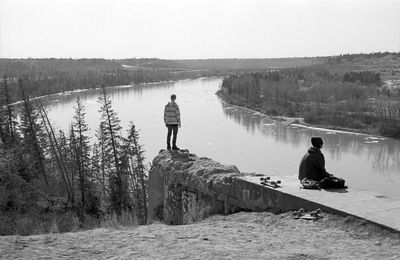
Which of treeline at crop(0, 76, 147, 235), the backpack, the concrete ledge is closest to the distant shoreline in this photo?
treeline at crop(0, 76, 147, 235)

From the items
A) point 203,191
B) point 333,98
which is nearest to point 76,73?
point 333,98

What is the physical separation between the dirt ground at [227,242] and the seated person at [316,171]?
1181mm

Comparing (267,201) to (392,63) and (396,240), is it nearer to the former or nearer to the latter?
(396,240)

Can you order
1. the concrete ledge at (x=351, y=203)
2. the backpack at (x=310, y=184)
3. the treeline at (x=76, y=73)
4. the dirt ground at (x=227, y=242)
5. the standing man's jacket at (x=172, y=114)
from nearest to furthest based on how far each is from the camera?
the dirt ground at (x=227, y=242), the concrete ledge at (x=351, y=203), the backpack at (x=310, y=184), the standing man's jacket at (x=172, y=114), the treeline at (x=76, y=73)

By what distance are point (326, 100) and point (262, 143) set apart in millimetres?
27278

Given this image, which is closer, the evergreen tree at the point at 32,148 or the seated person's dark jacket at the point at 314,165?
the seated person's dark jacket at the point at 314,165

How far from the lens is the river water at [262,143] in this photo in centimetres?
2770

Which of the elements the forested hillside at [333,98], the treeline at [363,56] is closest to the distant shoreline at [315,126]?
the forested hillside at [333,98]

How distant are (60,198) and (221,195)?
71.4 ft

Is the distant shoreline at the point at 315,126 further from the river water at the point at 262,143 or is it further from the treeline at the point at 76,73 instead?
the treeline at the point at 76,73

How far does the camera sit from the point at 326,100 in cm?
6116

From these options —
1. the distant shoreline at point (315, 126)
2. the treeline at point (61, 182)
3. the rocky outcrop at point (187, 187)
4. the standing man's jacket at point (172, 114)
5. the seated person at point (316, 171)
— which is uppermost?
the standing man's jacket at point (172, 114)

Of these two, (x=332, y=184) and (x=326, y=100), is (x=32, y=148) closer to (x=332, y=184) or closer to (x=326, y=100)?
(x=332, y=184)

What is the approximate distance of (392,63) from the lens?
101000 millimetres
